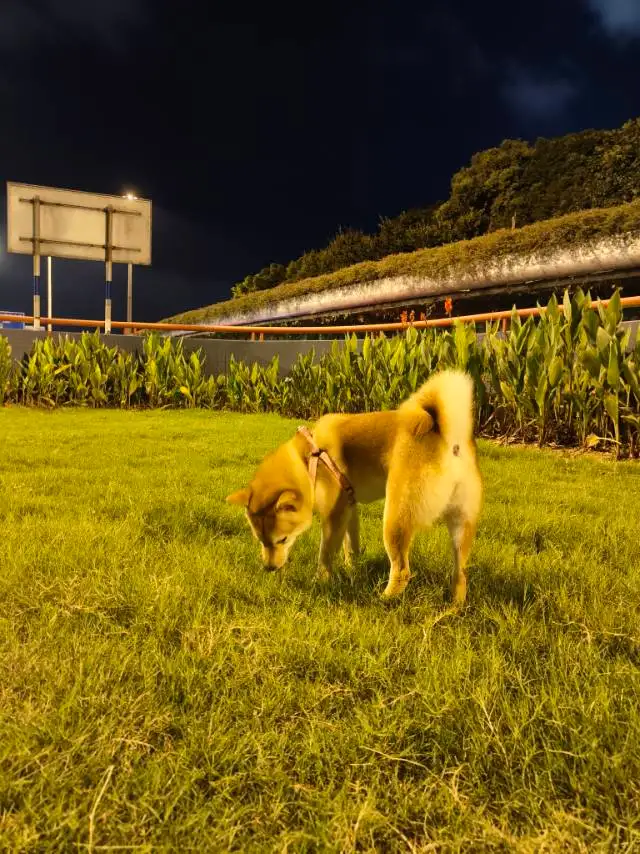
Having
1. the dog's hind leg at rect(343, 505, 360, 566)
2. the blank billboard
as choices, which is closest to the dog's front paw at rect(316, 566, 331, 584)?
the dog's hind leg at rect(343, 505, 360, 566)

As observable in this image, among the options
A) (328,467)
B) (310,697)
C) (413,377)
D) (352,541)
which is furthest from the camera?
(413,377)

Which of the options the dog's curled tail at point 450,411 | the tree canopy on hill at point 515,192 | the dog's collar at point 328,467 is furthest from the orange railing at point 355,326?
the tree canopy on hill at point 515,192

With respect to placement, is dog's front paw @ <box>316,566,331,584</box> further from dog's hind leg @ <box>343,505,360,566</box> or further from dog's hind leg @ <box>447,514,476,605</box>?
dog's hind leg @ <box>447,514,476,605</box>

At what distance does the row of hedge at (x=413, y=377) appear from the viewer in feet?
16.4

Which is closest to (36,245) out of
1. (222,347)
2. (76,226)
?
(76,226)

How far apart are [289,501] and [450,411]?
65cm

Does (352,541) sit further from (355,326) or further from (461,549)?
(355,326)

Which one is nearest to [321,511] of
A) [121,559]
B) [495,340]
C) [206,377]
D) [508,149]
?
[121,559]

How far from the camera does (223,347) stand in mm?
11047

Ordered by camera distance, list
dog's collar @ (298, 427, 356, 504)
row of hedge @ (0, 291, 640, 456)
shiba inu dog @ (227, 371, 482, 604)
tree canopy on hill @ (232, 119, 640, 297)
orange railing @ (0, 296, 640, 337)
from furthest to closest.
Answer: tree canopy on hill @ (232, 119, 640, 297)
orange railing @ (0, 296, 640, 337)
row of hedge @ (0, 291, 640, 456)
dog's collar @ (298, 427, 356, 504)
shiba inu dog @ (227, 371, 482, 604)

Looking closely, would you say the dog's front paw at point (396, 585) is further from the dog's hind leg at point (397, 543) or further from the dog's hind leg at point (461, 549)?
the dog's hind leg at point (461, 549)

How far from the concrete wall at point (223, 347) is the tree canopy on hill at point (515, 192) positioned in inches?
499

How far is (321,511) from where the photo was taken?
2.21 meters

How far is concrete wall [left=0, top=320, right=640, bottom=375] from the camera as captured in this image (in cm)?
1009
